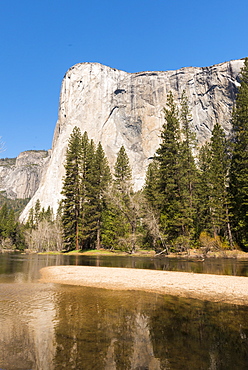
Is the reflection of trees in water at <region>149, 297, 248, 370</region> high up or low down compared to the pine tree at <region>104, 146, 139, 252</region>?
down

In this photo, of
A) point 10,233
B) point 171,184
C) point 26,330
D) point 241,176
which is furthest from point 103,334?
point 10,233

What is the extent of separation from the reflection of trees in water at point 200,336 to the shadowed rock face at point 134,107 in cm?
9442

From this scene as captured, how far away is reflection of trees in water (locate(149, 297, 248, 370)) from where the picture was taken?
4.67m

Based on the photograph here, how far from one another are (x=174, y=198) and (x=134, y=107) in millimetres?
85886

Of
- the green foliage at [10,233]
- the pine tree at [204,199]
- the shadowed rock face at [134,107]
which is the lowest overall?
the green foliage at [10,233]

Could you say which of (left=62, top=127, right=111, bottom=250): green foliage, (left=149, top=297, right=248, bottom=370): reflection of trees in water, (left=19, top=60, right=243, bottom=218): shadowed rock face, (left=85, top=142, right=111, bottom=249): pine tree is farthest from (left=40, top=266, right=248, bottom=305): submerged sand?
(left=19, top=60, right=243, bottom=218): shadowed rock face

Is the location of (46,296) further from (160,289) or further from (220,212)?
(220,212)

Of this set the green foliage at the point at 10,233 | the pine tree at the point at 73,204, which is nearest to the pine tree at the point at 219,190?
the pine tree at the point at 73,204

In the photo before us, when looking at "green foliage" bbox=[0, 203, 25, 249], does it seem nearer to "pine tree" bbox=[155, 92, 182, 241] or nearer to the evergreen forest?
the evergreen forest

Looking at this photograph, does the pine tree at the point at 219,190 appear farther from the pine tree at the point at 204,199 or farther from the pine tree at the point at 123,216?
the pine tree at the point at 123,216

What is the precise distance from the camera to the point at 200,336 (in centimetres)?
593

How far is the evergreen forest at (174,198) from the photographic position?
3516 cm

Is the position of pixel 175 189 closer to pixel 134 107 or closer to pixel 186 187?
pixel 186 187

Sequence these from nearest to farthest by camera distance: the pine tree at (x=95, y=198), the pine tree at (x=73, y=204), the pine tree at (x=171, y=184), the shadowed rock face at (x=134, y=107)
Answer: the pine tree at (x=171, y=184), the pine tree at (x=73, y=204), the pine tree at (x=95, y=198), the shadowed rock face at (x=134, y=107)
